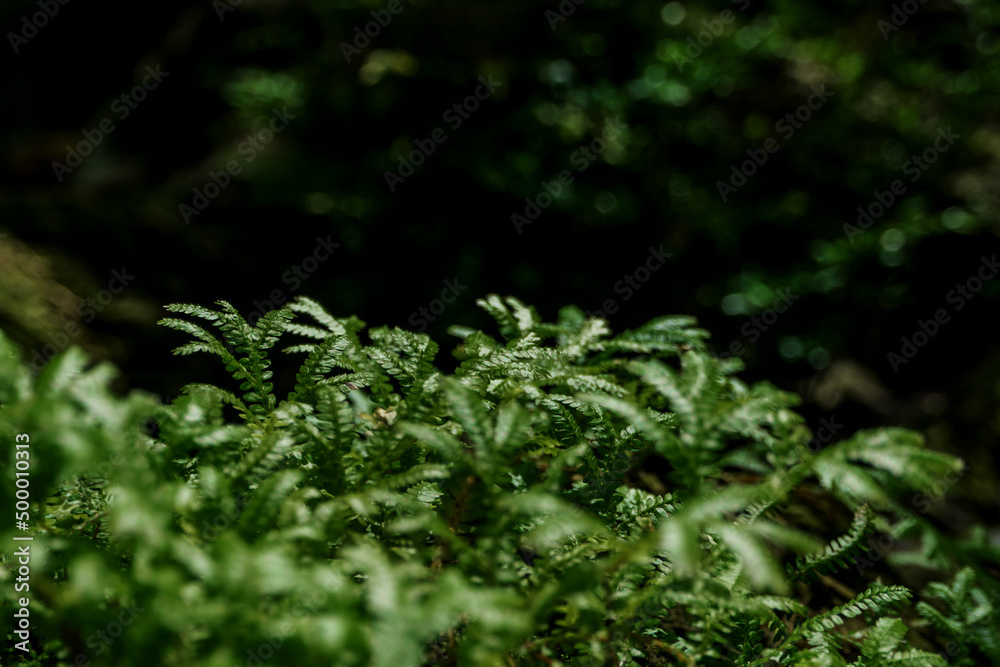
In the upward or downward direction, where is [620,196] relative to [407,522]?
upward

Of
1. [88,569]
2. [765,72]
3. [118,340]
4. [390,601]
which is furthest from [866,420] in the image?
[118,340]

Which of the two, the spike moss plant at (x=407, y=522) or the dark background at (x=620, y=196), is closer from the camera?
the spike moss plant at (x=407, y=522)

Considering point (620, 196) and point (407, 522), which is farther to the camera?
point (620, 196)

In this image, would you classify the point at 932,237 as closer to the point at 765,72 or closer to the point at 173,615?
the point at 765,72

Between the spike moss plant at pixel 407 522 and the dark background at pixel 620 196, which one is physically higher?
the dark background at pixel 620 196

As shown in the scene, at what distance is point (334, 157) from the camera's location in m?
4.51

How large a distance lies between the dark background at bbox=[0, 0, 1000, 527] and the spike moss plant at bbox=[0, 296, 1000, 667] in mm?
2416

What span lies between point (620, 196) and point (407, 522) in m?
3.61

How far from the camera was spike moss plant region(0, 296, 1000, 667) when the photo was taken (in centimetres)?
91

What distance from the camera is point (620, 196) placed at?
170 inches

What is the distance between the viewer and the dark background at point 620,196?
163 inches

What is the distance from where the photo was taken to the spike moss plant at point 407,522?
Answer: 0.91 metres

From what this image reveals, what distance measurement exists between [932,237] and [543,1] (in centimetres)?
319

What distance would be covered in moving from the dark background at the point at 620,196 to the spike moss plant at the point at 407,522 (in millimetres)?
2416
